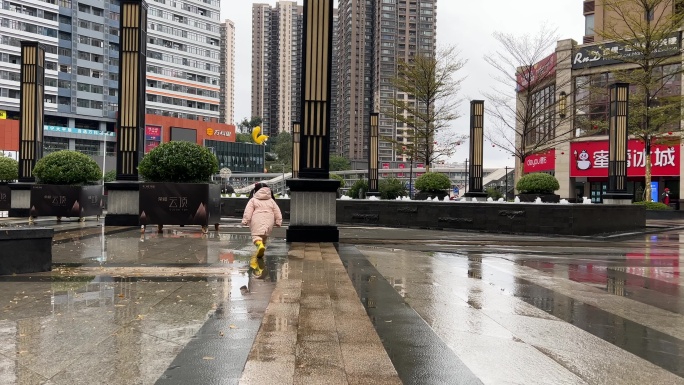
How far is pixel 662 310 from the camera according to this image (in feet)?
21.3

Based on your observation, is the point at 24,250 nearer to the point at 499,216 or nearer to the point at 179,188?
the point at 179,188

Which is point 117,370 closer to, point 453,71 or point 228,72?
point 453,71

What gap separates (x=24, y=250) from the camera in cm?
798

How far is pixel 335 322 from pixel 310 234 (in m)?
8.00

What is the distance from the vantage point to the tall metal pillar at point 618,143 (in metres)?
23.5

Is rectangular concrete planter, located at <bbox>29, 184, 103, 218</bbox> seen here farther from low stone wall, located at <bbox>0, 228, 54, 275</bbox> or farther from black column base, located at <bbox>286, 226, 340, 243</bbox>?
low stone wall, located at <bbox>0, 228, 54, 275</bbox>

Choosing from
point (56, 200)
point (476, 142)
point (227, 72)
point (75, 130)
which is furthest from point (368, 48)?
point (227, 72)

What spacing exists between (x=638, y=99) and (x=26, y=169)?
103ft

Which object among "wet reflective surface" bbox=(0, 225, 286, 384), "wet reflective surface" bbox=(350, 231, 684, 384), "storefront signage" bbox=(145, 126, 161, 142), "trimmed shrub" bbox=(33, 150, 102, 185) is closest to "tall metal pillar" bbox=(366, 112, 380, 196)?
"trimmed shrub" bbox=(33, 150, 102, 185)

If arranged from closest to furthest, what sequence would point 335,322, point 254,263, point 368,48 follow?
point 335,322
point 254,263
point 368,48

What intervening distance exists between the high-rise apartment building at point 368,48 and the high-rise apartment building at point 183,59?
23.7 m

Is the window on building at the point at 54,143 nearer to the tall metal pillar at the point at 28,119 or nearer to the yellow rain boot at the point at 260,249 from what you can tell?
the tall metal pillar at the point at 28,119

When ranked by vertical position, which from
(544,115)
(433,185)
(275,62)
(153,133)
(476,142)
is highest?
(275,62)

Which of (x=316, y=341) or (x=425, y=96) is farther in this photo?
(x=425, y=96)
